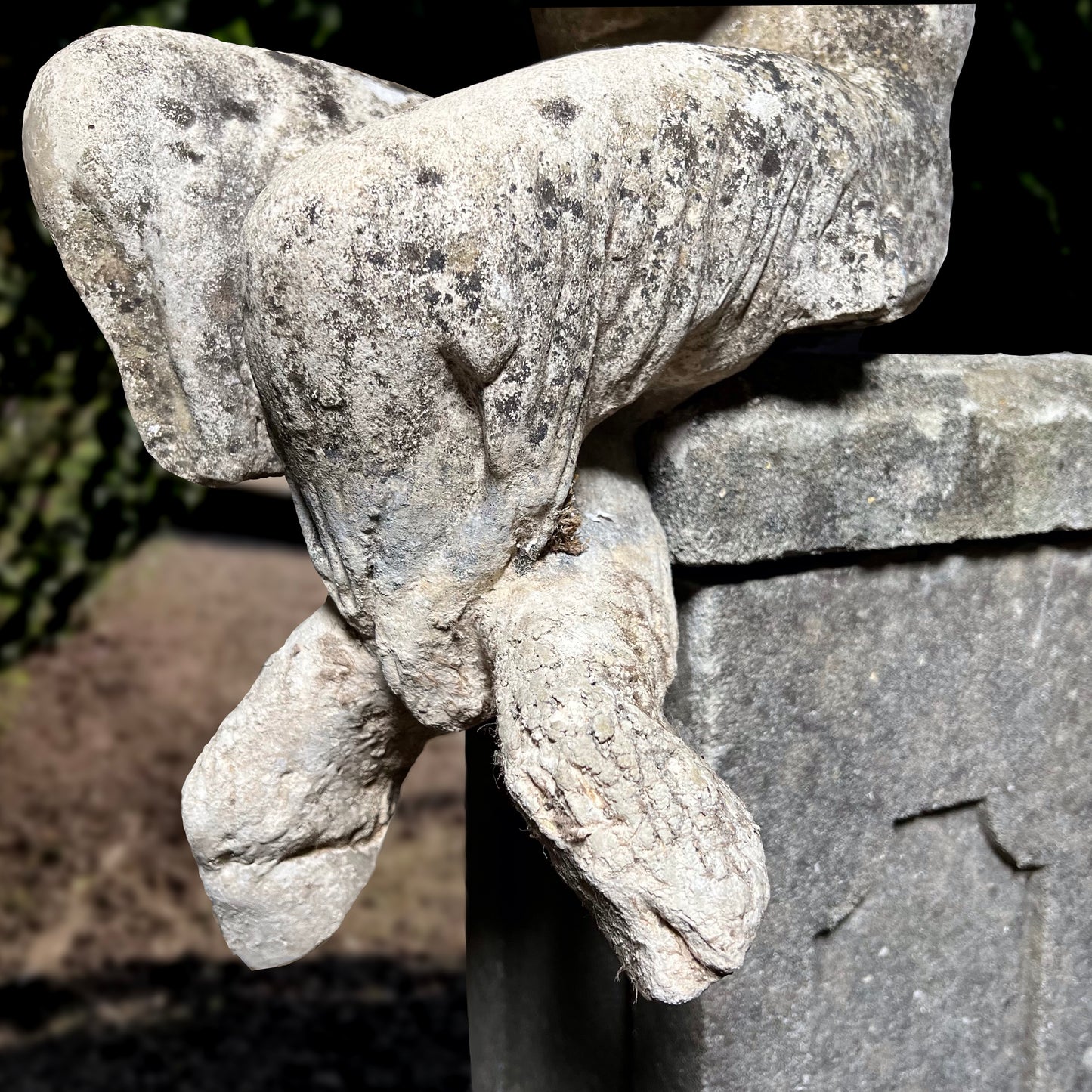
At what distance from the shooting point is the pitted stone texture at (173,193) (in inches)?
35.3

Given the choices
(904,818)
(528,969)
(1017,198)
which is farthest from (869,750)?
(1017,198)

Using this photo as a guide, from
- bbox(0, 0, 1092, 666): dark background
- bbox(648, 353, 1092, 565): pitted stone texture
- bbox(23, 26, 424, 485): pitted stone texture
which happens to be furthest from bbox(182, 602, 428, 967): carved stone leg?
bbox(0, 0, 1092, 666): dark background

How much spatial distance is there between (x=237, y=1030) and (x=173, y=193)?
1.79 meters

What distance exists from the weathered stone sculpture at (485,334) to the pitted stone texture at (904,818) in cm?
18

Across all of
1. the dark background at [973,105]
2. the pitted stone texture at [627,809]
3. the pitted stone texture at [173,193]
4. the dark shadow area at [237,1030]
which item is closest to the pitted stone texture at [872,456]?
the pitted stone texture at [627,809]

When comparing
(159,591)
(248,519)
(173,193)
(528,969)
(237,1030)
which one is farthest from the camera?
(248,519)

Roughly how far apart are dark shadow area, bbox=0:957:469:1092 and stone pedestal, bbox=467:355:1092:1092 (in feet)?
3.36

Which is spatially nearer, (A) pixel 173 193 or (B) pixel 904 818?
(A) pixel 173 193

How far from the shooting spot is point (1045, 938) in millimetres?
1299

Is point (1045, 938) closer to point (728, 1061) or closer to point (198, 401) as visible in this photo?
point (728, 1061)

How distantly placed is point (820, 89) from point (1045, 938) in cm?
79

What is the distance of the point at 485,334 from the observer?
32.1 inches

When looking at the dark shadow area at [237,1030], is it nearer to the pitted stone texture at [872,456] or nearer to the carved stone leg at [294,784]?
the carved stone leg at [294,784]

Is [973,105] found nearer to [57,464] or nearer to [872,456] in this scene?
[872,456]
